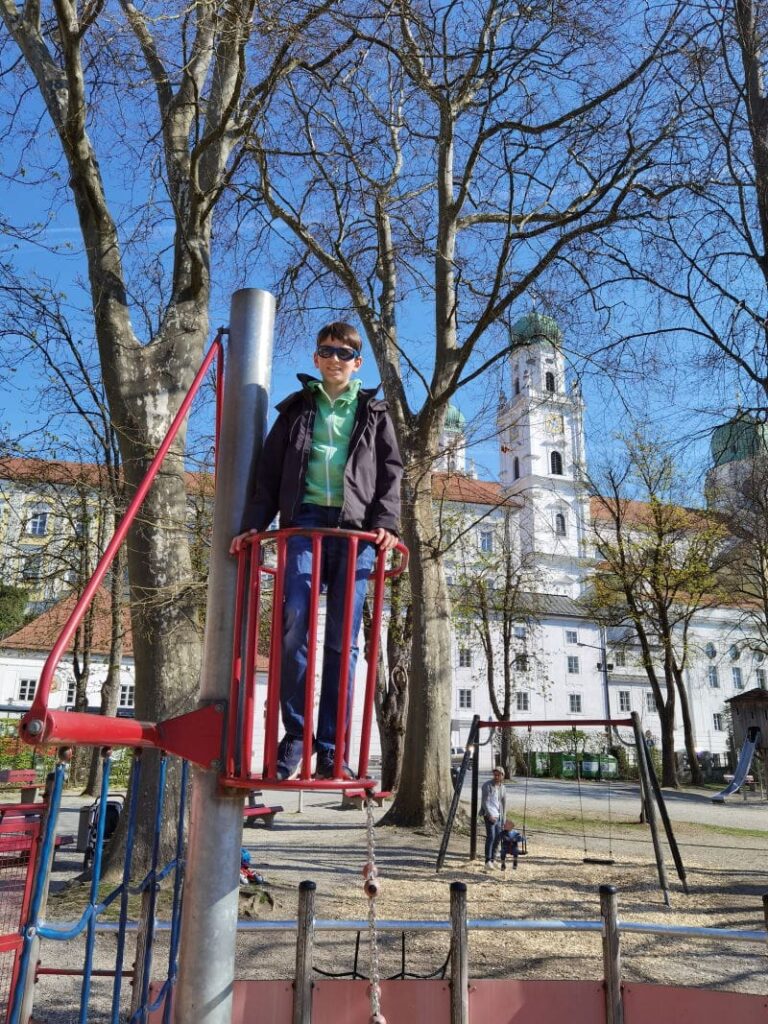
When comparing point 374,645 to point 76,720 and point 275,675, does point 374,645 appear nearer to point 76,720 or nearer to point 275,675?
point 275,675

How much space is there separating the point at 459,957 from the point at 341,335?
11.1 ft

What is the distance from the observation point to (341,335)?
2.85 metres

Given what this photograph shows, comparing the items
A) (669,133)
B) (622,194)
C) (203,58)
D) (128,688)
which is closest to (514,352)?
(622,194)

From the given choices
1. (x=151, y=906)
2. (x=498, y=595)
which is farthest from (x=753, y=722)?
(x=151, y=906)

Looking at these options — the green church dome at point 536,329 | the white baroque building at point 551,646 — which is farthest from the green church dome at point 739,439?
the white baroque building at point 551,646

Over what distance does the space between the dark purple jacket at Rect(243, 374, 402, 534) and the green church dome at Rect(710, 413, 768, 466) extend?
7391 mm

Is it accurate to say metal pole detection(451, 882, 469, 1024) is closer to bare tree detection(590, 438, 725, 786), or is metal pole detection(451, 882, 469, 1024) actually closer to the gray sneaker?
the gray sneaker

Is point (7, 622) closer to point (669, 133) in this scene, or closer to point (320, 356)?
point (669, 133)

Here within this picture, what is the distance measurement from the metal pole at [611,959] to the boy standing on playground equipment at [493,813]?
622 centimetres

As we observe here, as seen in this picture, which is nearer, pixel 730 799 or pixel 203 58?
pixel 203 58

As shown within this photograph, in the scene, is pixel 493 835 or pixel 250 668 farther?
pixel 493 835

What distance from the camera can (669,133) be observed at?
955 centimetres

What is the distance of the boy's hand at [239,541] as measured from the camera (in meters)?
2.42

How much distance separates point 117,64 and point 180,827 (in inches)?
304
